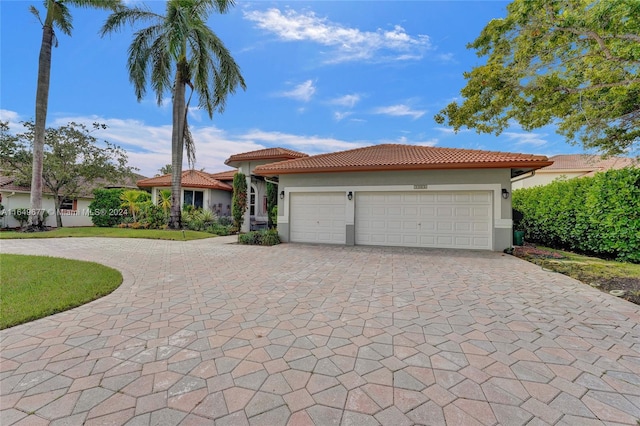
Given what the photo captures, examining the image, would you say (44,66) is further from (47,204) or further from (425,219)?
(425,219)

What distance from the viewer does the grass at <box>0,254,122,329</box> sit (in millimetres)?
3984

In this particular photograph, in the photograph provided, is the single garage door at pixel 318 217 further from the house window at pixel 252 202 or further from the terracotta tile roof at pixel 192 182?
the terracotta tile roof at pixel 192 182

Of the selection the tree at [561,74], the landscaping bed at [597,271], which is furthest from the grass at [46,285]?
the tree at [561,74]

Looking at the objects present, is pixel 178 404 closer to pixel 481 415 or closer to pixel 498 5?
pixel 481 415

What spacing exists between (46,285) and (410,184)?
35.5ft

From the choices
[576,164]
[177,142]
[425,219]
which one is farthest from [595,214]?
[576,164]

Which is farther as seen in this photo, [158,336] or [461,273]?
[461,273]

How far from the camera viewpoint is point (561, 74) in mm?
8555

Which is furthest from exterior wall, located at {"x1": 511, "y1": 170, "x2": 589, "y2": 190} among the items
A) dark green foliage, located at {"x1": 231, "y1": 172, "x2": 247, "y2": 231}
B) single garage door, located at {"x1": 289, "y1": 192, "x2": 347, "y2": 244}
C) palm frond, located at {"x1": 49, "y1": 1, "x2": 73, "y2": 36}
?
palm frond, located at {"x1": 49, "y1": 1, "x2": 73, "y2": 36}

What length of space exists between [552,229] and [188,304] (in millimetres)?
13810

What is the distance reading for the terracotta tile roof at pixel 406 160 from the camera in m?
9.56

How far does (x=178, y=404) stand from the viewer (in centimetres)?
212

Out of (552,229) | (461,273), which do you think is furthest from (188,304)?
(552,229)

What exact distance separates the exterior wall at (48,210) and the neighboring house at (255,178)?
13465 millimetres
